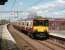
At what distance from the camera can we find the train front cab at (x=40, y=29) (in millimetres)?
26938

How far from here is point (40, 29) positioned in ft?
89.6

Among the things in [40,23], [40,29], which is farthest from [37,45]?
[40,23]

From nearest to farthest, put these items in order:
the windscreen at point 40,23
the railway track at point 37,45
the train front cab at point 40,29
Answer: the railway track at point 37,45 < the train front cab at point 40,29 < the windscreen at point 40,23

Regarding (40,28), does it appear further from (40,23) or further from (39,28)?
(40,23)

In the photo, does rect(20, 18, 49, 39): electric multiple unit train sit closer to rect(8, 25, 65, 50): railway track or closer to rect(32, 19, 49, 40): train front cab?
rect(32, 19, 49, 40): train front cab

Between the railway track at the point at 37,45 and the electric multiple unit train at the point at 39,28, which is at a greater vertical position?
the electric multiple unit train at the point at 39,28

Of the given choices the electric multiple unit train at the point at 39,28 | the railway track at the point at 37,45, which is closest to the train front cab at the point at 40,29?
the electric multiple unit train at the point at 39,28

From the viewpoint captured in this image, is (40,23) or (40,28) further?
(40,23)

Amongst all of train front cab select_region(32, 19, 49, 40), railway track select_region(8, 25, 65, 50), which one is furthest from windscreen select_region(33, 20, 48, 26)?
railway track select_region(8, 25, 65, 50)

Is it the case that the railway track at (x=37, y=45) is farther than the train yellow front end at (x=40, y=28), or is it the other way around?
the train yellow front end at (x=40, y=28)

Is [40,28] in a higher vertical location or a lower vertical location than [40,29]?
higher

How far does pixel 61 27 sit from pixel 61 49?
37679mm

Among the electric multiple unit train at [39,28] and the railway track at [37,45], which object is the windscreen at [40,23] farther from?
the railway track at [37,45]

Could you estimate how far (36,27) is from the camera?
2708 cm
